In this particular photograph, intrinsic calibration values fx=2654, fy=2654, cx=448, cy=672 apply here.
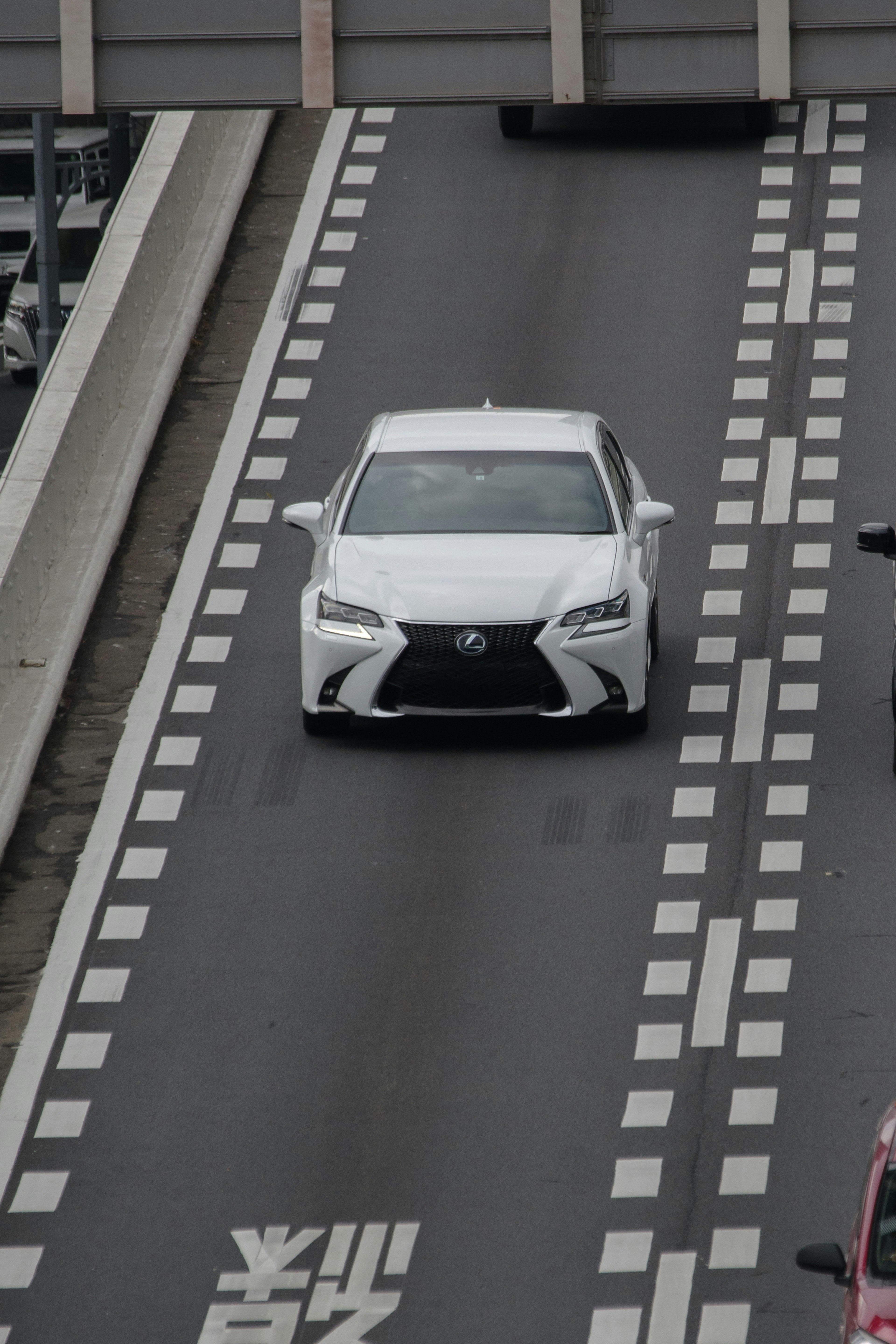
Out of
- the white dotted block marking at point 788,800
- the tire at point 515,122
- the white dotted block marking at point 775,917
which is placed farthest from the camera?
the tire at point 515,122

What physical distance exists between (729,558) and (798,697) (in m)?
Answer: 2.68

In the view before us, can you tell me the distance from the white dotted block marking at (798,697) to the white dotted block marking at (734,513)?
3.09 metres

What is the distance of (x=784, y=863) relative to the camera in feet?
48.6

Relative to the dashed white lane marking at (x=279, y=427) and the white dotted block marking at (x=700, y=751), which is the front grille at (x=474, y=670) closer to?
the white dotted block marking at (x=700, y=751)

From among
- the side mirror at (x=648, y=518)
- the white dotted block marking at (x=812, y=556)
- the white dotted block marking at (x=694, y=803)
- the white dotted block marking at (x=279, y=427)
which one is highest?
the side mirror at (x=648, y=518)

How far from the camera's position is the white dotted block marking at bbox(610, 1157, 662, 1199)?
11312 millimetres

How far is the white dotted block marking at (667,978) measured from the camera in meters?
13.3

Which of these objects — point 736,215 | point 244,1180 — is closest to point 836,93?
point 736,215

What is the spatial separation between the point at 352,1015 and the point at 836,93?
8.84m

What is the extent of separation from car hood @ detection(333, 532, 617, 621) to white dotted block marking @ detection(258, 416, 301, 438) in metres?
5.58

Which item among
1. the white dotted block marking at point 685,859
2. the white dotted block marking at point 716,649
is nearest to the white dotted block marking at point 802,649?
the white dotted block marking at point 716,649

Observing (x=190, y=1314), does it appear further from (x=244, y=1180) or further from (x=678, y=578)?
(x=678, y=578)

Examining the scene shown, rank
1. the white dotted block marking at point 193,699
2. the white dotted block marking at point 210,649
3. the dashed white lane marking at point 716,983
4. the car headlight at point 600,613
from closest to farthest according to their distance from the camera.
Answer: the dashed white lane marking at point 716,983 < the car headlight at point 600,613 < the white dotted block marking at point 193,699 < the white dotted block marking at point 210,649

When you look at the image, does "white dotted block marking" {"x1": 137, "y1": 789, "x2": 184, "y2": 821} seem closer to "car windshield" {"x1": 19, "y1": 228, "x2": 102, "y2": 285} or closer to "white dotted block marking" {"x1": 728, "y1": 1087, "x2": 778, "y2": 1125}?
"white dotted block marking" {"x1": 728, "y1": 1087, "x2": 778, "y2": 1125}
